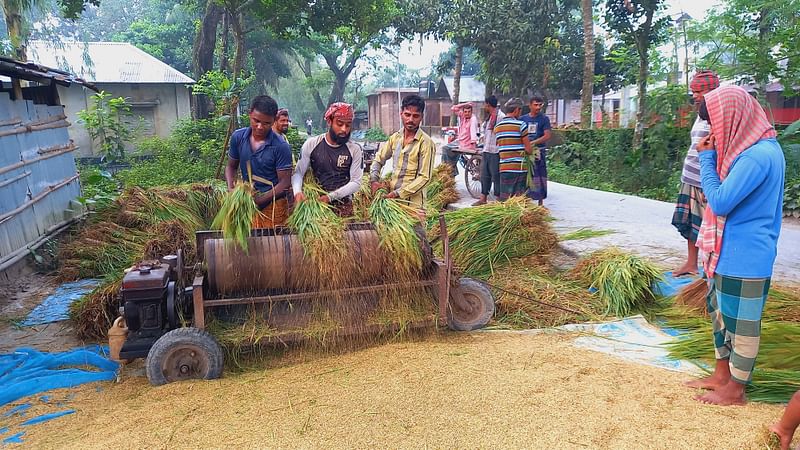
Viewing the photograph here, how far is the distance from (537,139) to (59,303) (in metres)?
5.57

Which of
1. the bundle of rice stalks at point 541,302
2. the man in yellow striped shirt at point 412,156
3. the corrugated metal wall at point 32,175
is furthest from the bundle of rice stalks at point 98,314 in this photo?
the bundle of rice stalks at point 541,302

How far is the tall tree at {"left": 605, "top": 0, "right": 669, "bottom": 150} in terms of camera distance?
37.2 feet

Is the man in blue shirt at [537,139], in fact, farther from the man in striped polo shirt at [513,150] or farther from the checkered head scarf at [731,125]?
the checkered head scarf at [731,125]

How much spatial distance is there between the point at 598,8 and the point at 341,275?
12.0m

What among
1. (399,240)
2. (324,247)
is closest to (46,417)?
(324,247)

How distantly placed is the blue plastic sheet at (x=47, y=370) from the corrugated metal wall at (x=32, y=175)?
239cm

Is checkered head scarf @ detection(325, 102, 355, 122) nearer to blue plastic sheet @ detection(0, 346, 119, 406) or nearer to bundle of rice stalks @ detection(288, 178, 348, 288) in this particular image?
bundle of rice stalks @ detection(288, 178, 348, 288)

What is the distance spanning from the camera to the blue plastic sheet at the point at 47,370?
3199 mm

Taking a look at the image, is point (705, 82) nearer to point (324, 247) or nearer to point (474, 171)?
point (324, 247)

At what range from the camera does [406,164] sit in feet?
13.6

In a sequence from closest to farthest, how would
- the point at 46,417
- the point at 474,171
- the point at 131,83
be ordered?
the point at 46,417 → the point at 474,171 → the point at 131,83

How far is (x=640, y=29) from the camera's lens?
37.9ft

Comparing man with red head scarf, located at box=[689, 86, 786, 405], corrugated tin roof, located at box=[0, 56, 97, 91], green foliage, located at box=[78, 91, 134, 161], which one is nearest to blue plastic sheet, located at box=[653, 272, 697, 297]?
man with red head scarf, located at box=[689, 86, 786, 405]

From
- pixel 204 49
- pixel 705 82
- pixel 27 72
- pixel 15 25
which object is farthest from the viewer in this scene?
pixel 204 49
